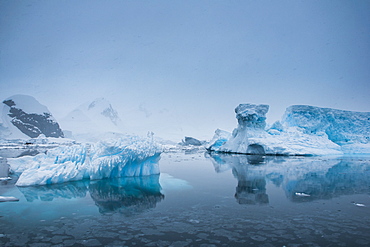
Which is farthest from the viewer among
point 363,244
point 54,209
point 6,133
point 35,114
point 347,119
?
point 35,114

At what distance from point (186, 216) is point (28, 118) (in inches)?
4699

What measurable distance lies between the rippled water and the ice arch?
17289 mm

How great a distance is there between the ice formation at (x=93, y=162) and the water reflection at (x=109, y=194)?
447 millimetres

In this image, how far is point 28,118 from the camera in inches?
3925

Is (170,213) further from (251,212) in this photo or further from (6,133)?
(6,133)

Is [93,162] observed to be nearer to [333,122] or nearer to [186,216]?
[186,216]

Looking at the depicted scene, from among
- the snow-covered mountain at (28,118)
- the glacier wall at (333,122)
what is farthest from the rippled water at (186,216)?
the snow-covered mountain at (28,118)

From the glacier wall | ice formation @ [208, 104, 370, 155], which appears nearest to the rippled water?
ice formation @ [208, 104, 370, 155]

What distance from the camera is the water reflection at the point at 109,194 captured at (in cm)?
523

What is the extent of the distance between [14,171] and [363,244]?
13.1 meters

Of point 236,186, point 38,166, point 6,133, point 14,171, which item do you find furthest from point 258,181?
point 6,133

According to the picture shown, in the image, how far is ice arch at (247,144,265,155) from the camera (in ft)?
81.0

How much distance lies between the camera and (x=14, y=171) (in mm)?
10477

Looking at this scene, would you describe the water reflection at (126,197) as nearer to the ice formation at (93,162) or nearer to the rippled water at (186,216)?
the rippled water at (186,216)
